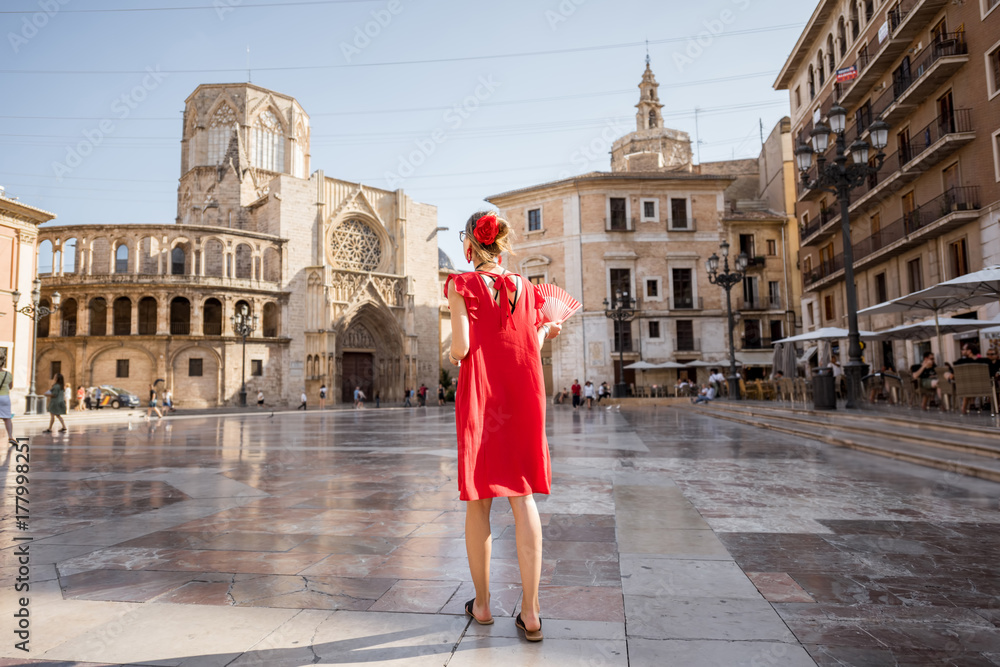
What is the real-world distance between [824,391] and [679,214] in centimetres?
2610

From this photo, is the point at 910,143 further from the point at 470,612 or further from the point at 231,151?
the point at 231,151

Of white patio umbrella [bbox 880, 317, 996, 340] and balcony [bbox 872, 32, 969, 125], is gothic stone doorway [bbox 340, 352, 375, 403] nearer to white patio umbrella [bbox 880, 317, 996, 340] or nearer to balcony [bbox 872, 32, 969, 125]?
balcony [bbox 872, 32, 969, 125]

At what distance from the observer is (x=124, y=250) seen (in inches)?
1633

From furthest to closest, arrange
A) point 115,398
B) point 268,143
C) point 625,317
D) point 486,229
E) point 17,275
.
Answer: point 268,143 < point 625,317 < point 115,398 < point 17,275 < point 486,229

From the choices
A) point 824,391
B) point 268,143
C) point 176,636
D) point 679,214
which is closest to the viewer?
point 176,636

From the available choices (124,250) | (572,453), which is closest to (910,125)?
(572,453)

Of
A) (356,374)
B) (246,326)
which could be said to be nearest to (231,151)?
(246,326)

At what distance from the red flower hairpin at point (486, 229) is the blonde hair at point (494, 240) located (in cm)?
1

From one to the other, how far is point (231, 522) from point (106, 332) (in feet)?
118

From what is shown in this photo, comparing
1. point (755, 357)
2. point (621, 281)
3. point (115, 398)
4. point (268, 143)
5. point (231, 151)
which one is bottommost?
point (115, 398)

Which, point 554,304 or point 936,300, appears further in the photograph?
point 936,300

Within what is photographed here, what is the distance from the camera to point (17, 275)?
1003 inches

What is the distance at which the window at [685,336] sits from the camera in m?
35.8

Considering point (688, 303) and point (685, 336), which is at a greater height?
point (688, 303)
